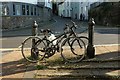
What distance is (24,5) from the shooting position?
3228 centimetres

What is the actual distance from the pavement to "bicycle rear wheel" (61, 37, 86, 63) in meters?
0.26

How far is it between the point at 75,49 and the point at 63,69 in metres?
1.55

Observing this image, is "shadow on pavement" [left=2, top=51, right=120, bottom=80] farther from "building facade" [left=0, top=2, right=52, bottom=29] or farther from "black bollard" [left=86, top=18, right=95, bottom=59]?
"building facade" [left=0, top=2, right=52, bottom=29]

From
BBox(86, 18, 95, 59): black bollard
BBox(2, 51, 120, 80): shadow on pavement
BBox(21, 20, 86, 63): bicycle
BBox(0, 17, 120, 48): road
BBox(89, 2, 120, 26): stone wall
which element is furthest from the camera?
BBox(89, 2, 120, 26): stone wall

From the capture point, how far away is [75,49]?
8.35 metres

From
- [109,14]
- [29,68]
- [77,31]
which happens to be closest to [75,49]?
[29,68]

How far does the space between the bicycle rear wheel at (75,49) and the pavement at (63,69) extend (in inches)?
10.2

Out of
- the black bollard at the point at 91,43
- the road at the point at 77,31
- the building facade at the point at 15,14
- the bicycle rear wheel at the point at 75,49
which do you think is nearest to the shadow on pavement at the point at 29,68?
the black bollard at the point at 91,43

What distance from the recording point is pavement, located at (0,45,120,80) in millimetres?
6324

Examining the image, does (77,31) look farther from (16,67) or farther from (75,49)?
(16,67)

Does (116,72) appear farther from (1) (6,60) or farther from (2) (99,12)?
(2) (99,12)

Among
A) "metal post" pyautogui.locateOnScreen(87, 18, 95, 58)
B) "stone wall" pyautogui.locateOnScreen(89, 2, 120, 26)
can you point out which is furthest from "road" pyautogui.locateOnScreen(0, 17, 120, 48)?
"stone wall" pyautogui.locateOnScreen(89, 2, 120, 26)

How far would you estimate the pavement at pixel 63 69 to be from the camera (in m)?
6.32

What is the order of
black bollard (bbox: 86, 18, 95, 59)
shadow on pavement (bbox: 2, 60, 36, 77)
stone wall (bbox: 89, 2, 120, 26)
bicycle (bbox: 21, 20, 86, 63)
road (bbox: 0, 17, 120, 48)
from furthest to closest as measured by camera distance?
stone wall (bbox: 89, 2, 120, 26) → road (bbox: 0, 17, 120, 48) → black bollard (bbox: 86, 18, 95, 59) → bicycle (bbox: 21, 20, 86, 63) → shadow on pavement (bbox: 2, 60, 36, 77)
